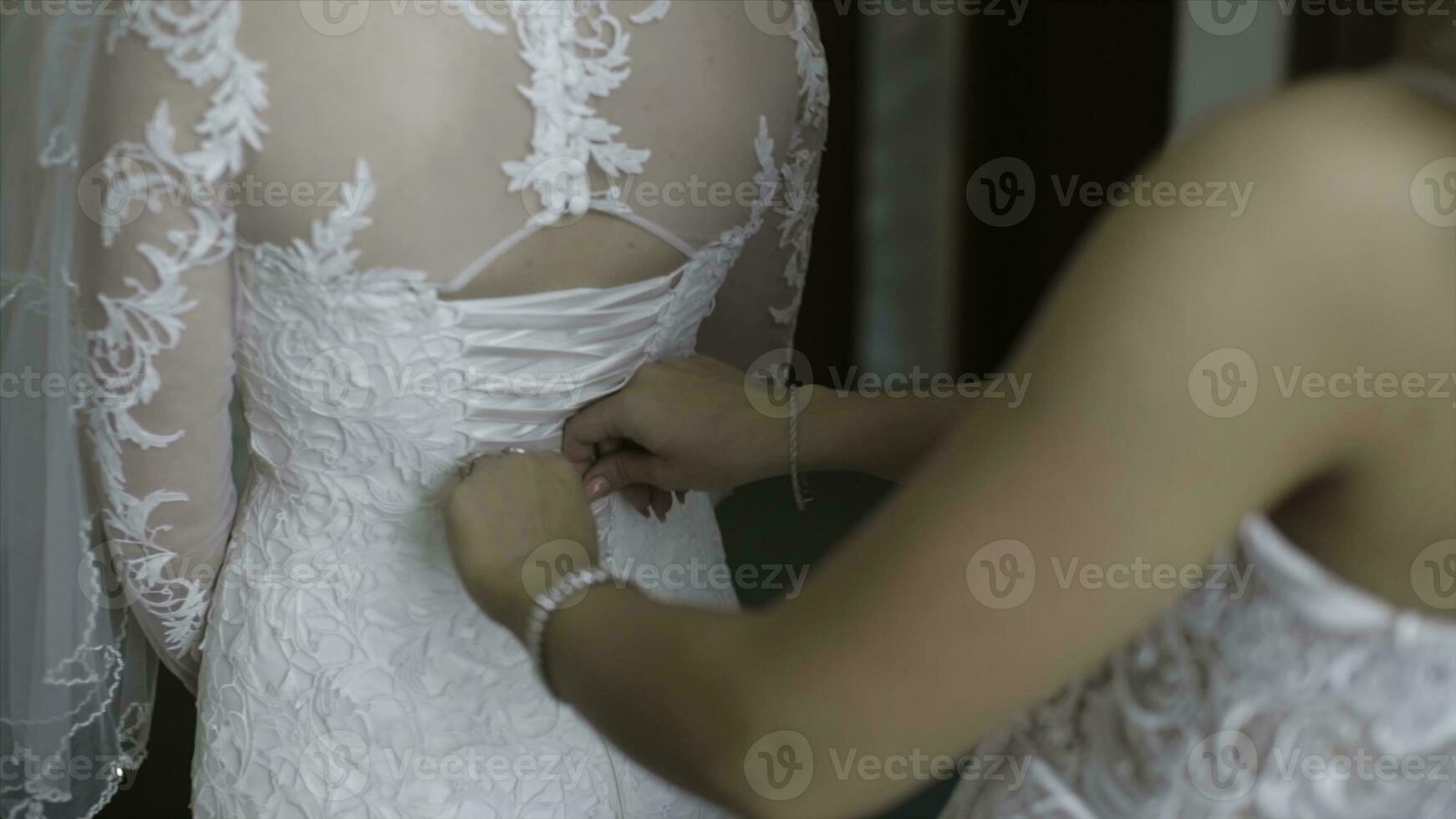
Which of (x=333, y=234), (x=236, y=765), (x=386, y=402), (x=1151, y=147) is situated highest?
(x=333, y=234)

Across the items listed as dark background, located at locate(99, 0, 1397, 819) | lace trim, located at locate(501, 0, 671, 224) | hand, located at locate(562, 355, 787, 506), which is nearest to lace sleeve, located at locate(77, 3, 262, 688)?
lace trim, located at locate(501, 0, 671, 224)

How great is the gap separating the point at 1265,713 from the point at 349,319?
0.69 metres

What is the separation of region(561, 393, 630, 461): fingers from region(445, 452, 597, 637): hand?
61mm

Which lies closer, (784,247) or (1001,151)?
(784,247)

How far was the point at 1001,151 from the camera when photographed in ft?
14.7

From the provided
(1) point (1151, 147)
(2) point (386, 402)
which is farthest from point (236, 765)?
(1) point (1151, 147)

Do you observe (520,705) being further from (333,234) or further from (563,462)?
(333,234)

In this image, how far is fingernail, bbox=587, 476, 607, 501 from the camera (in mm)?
1086

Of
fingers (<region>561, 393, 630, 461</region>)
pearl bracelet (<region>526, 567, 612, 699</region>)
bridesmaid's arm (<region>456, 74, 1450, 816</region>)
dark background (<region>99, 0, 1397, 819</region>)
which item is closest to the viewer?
bridesmaid's arm (<region>456, 74, 1450, 816</region>)

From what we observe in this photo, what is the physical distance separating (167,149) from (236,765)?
53cm

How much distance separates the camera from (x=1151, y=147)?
3719 millimetres

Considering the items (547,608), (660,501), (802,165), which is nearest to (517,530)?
(547,608)

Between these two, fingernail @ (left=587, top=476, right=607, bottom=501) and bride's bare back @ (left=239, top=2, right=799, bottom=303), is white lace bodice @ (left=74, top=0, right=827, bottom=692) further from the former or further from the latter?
fingernail @ (left=587, top=476, right=607, bottom=501)

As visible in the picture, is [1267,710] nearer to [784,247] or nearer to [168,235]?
[784,247]
